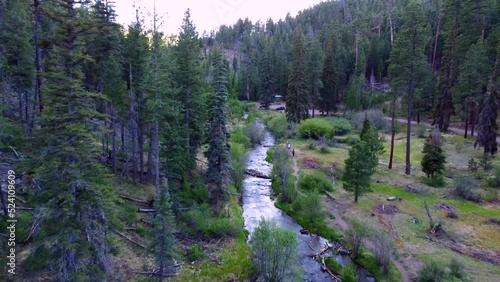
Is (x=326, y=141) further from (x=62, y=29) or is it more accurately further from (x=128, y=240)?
(x=62, y=29)

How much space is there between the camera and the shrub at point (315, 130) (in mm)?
56625

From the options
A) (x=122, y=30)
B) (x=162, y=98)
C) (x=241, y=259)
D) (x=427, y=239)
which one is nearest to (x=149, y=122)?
(x=162, y=98)

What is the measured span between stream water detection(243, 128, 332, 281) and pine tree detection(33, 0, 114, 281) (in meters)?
12.0

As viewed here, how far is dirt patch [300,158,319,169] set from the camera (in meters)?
41.4

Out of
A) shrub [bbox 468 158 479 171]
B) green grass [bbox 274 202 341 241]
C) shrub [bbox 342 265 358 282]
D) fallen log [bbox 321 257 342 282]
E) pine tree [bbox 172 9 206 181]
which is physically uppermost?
pine tree [bbox 172 9 206 181]

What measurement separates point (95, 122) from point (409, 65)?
3165 cm

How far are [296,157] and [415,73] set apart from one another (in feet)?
54.8

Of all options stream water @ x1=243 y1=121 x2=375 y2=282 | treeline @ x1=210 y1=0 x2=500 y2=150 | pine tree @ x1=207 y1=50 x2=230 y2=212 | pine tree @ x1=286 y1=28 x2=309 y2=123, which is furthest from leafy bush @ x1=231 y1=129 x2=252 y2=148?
treeline @ x1=210 y1=0 x2=500 y2=150

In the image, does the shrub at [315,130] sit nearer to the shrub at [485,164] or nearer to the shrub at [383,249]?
the shrub at [485,164]

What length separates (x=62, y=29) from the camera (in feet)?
46.4

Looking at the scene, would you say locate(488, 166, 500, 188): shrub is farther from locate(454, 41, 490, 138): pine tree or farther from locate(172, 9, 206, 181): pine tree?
locate(172, 9, 206, 181): pine tree

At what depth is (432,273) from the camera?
19.7 metres

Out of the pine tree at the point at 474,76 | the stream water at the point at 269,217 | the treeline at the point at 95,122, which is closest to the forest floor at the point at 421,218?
the stream water at the point at 269,217

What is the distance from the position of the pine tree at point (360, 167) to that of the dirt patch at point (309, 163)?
33.7ft
